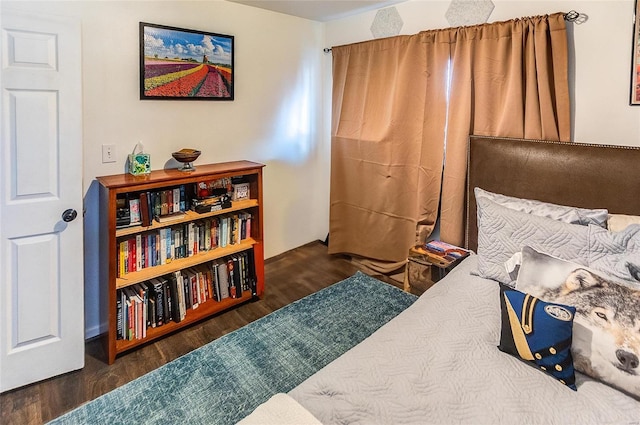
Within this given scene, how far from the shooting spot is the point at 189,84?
272 cm

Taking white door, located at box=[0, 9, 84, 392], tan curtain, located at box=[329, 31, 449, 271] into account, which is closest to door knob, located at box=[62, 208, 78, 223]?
white door, located at box=[0, 9, 84, 392]

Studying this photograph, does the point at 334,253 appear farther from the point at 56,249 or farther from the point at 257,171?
the point at 56,249

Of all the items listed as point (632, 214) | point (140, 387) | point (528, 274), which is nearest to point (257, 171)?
point (140, 387)

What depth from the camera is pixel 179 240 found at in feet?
8.36

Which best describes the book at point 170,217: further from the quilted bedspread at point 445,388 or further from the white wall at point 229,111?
the quilted bedspread at point 445,388

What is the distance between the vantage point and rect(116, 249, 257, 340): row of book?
2.31m

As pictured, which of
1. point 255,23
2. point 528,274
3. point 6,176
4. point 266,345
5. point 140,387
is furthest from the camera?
point 255,23

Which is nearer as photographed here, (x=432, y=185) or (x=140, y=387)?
(x=140, y=387)

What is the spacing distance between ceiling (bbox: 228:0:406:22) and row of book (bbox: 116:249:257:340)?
6.37 feet

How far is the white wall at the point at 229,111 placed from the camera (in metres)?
2.34

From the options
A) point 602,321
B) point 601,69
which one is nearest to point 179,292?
point 602,321

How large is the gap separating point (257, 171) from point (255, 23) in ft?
4.09

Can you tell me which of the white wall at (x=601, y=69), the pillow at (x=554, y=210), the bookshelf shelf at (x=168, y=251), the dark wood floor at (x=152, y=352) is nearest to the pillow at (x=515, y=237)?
the pillow at (x=554, y=210)

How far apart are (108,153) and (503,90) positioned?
99.5 inches
